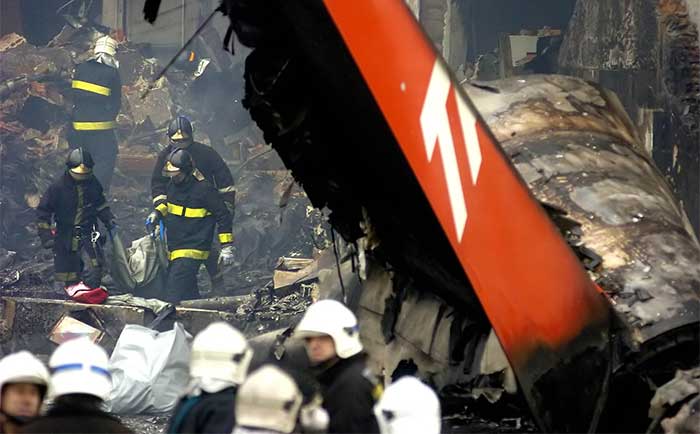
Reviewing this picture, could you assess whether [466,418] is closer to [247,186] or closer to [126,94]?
[247,186]

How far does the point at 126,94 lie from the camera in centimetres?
2022

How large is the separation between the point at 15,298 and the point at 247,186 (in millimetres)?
5509

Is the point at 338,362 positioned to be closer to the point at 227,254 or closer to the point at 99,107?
the point at 227,254

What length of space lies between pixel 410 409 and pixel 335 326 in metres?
0.85

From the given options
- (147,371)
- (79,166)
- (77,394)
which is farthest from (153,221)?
(77,394)

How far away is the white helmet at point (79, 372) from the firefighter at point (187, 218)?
29.1ft

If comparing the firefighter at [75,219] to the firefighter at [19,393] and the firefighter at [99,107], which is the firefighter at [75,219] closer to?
the firefighter at [99,107]

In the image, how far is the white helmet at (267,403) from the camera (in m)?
3.21

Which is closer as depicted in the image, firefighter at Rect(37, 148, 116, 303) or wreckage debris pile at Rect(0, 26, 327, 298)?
firefighter at Rect(37, 148, 116, 303)

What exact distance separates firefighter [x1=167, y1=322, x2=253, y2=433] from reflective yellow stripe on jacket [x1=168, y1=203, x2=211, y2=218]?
881cm

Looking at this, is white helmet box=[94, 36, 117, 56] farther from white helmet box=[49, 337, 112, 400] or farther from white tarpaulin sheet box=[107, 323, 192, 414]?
white helmet box=[49, 337, 112, 400]

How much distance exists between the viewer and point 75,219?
42.5ft

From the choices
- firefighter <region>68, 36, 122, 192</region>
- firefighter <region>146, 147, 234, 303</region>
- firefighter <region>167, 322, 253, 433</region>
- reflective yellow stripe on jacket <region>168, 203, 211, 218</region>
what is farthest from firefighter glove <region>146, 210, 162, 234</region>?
firefighter <region>167, 322, 253, 433</region>

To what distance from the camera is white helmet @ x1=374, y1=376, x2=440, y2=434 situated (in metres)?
3.71
